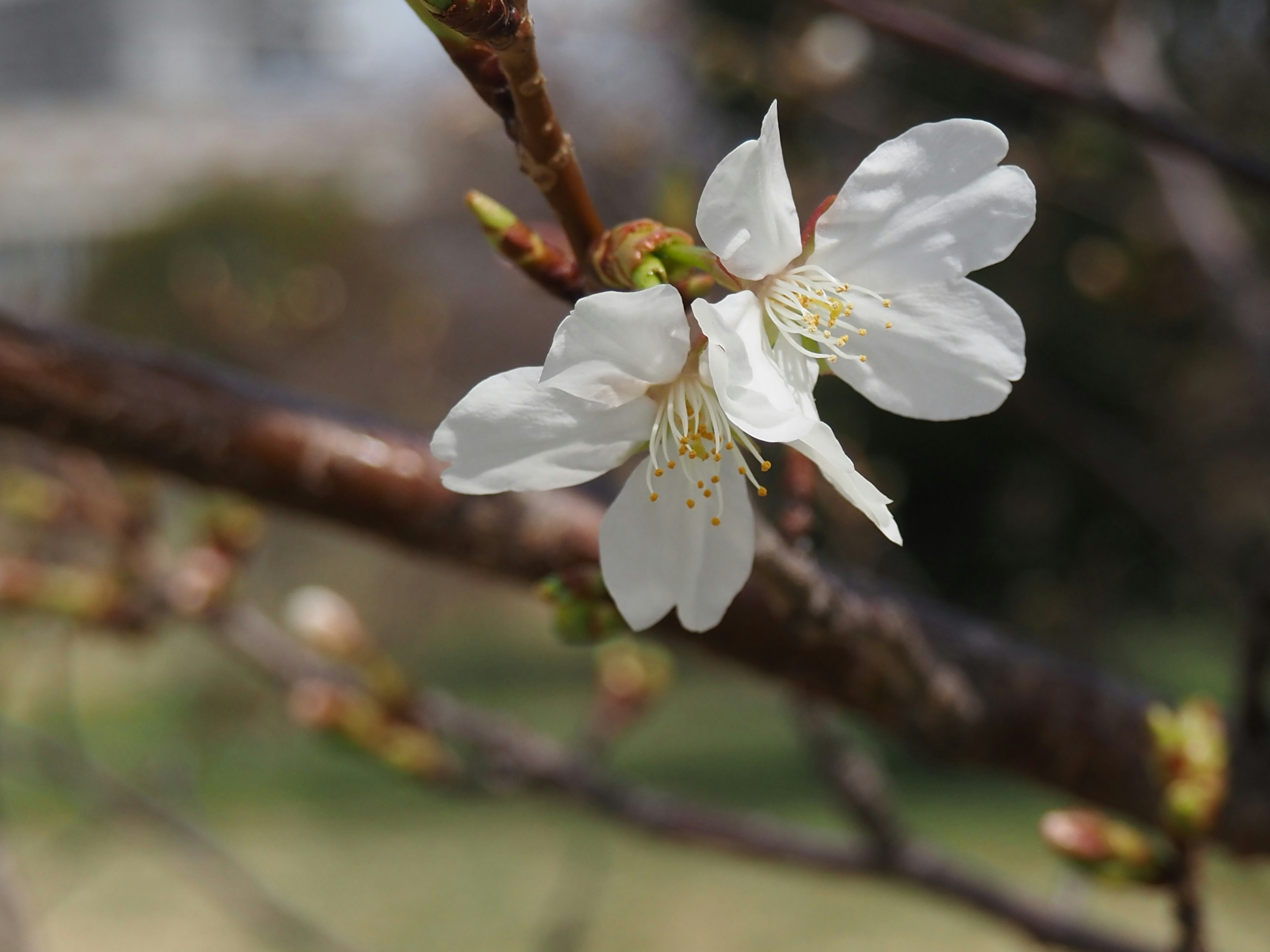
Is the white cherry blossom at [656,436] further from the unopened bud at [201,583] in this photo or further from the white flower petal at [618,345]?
the unopened bud at [201,583]

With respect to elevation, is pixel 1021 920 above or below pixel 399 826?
above

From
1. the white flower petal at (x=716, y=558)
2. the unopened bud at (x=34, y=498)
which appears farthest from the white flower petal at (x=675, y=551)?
the unopened bud at (x=34, y=498)

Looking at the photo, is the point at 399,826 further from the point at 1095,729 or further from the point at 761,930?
the point at 1095,729

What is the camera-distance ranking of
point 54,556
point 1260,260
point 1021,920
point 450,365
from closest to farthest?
point 1021,920
point 54,556
point 1260,260
point 450,365

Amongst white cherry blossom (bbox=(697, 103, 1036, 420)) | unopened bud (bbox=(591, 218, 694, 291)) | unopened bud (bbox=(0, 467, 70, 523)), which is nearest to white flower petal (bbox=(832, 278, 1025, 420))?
white cherry blossom (bbox=(697, 103, 1036, 420))

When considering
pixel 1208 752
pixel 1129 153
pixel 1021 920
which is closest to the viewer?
pixel 1208 752

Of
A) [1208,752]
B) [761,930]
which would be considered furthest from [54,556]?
[761,930]

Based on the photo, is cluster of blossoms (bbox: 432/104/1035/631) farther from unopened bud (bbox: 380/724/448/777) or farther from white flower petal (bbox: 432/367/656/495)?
unopened bud (bbox: 380/724/448/777)

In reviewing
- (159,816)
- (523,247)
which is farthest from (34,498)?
(523,247)
